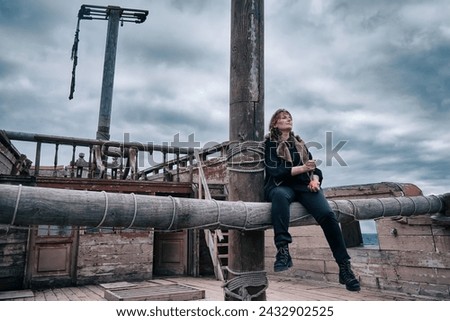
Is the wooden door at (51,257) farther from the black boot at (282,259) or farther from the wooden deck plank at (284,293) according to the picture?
the black boot at (282,259)

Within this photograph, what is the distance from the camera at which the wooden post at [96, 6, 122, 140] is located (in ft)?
49.8

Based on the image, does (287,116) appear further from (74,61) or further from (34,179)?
(74,61)

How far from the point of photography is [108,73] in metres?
16.4

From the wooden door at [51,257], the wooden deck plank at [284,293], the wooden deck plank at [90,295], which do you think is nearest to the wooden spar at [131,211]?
the wooden deck plank at [284,293]

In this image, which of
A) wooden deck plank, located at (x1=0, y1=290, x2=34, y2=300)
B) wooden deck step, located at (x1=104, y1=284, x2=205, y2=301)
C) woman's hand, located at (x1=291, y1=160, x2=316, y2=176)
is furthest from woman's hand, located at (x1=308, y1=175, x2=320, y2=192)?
wooden deck plank, located at (x1=0, y1=290, x2=34, y2=300)

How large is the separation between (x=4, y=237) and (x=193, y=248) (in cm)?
457

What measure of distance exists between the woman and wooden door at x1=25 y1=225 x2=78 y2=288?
6.25 meters

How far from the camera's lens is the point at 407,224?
6.25 metres

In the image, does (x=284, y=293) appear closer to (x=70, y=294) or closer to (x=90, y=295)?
(x=90, y=295)

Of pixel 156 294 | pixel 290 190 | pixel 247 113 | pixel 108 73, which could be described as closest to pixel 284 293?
pixel 156 294

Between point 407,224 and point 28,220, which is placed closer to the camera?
point 28,220

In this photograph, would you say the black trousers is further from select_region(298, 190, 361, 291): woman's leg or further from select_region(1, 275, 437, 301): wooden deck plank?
select_region(1, 275, 437, 301): wooden deck plank

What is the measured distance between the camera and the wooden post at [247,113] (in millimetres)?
2846
